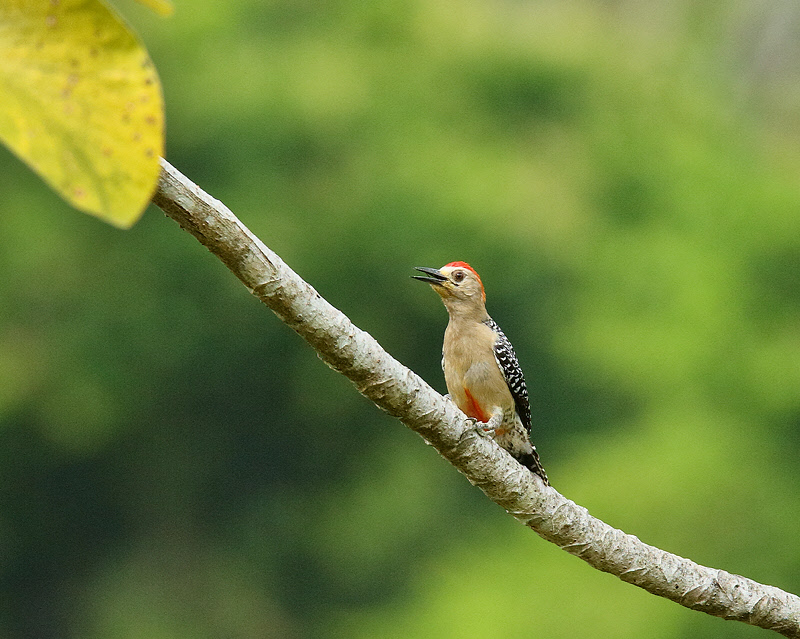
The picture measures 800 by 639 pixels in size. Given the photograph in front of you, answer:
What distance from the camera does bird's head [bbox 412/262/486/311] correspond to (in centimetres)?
607

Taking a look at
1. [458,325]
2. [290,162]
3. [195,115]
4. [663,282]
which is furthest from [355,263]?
[458,325]

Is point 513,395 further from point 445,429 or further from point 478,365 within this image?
point 445,429

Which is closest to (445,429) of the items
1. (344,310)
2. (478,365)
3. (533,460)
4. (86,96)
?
(478,365)

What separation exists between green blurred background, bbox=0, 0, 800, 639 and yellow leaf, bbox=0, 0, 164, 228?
83.3 ft

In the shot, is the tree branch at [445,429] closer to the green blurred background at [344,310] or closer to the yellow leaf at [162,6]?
the yellow leaf at [162,6]

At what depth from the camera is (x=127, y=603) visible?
29.1 m

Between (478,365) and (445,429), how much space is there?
2188mm

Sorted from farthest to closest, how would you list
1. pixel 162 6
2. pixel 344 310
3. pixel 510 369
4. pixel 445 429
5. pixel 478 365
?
pixel 344 310
pixel 510 369
pixel 478 365
pixel 445 429
pixel 162 6

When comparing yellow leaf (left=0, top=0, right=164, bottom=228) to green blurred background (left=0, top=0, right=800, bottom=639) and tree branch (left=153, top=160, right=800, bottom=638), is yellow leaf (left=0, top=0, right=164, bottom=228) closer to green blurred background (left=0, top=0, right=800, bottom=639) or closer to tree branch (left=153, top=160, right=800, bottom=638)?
Answer: tree branch (left=153, top=160, right=800, bottom=638)

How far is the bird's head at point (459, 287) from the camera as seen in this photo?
6.07 metres

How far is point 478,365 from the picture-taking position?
19.8ft

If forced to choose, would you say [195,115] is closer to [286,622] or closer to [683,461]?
[286,622]

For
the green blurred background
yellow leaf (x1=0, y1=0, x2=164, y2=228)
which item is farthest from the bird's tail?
the green blurred background

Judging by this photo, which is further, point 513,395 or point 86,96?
point 513,395
